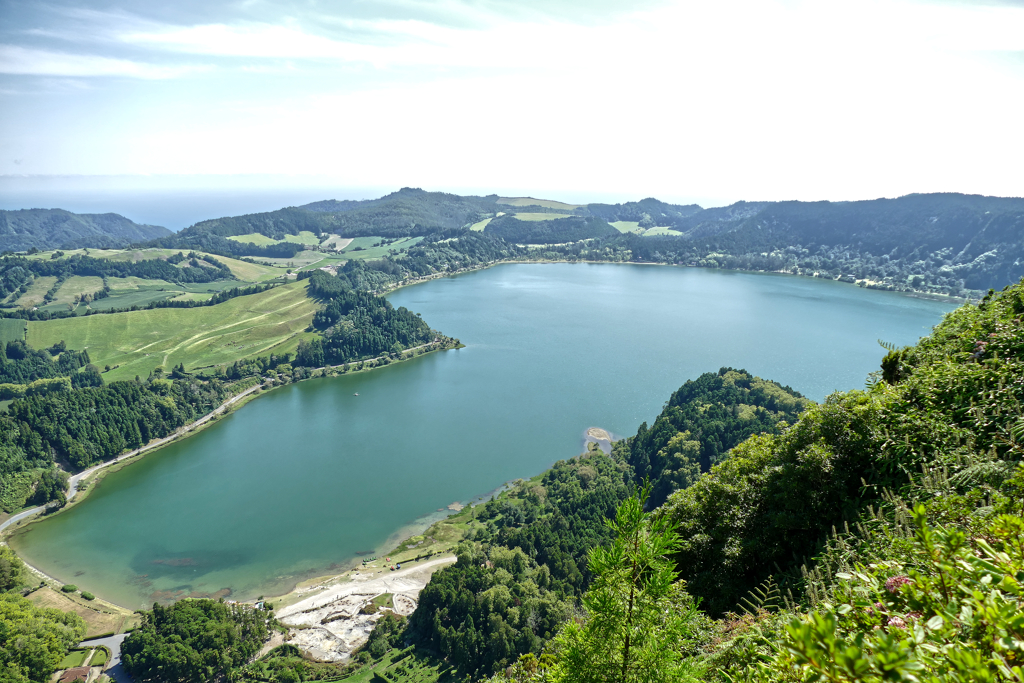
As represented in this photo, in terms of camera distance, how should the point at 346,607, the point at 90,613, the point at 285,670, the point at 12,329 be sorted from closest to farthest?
the point at 285,670 < the point at 346,607 < the point at 90,613 < the point at 12,329

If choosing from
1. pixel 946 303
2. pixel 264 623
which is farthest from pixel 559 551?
pixel 946 303

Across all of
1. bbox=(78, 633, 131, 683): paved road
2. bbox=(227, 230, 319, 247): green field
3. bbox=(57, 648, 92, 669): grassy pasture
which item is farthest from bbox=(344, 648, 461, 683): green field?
bbox=(227, 230, 319, 247): green field

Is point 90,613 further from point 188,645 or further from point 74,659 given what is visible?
point 188,645

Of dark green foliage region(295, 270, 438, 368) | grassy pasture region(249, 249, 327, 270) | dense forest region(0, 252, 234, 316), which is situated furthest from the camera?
grassy pasture region(249, 249, 327, 270)

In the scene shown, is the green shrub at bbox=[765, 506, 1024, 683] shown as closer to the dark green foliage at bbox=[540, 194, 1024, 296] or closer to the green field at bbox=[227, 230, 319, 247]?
the dark green foliage at bbox=[540, 194, 1024, 296]

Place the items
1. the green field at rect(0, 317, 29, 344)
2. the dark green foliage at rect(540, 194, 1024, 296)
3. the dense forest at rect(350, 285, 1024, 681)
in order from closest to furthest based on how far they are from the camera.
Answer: the dense forest at rect(350, 285, 1024, 681) → the green field at rect(0, 317, 29, 344) → the dark green foliage at rect(540, 194, 1024, 296)

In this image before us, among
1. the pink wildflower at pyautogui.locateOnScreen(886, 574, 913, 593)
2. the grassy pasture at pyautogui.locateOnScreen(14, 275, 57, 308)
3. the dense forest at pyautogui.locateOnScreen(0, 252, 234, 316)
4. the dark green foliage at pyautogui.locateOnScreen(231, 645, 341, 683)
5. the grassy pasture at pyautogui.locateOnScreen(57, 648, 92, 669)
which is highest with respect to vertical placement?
the pink wildflower at pyautogui.locateOnScreen(886, 574, 913, 593)

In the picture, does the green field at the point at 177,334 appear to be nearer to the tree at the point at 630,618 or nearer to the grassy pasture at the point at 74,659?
the grassy pasture at the point at 74,659

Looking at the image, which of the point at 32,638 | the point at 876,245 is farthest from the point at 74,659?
the point at 876,245
